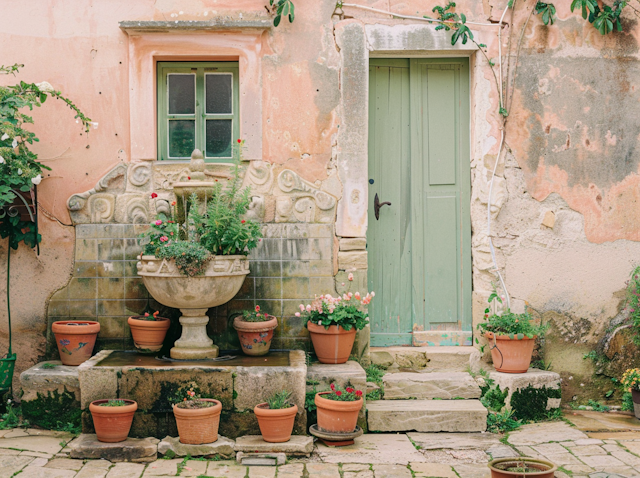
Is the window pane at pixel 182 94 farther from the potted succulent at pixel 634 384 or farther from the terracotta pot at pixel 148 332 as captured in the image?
the potted succulent at pixel 634 384

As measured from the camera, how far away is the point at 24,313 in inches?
209

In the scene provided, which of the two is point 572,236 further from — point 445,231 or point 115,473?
point 115,473

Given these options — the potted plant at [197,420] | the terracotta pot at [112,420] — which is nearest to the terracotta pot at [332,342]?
the potted plant at [197,420]

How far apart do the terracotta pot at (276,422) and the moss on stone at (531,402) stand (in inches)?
71.3

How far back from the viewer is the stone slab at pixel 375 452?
4168mm

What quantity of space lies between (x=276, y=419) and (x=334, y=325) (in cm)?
96

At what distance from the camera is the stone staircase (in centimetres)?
480

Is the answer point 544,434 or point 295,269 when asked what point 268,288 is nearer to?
point 295,269

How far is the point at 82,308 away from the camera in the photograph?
5309 mm

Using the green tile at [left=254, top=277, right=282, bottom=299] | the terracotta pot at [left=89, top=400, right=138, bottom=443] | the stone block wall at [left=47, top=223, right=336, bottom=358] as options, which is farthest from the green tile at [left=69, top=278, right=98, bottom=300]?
the green tile at [left=254, top=277, right=282, bottom=299]

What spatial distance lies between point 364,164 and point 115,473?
300cm

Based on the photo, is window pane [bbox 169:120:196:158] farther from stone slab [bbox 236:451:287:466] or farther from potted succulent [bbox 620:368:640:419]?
potted succulent [bbox 620:368:640:419]

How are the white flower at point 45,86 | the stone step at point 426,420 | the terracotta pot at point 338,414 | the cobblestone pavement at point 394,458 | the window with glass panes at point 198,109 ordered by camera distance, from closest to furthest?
1. the cobblestone pavement at point 394,458
2. the terracotta pot at point 338,414
3. the stone step at point 426,420
4. the white flower at point 45,86
5. the window with glass panes at point 198,109

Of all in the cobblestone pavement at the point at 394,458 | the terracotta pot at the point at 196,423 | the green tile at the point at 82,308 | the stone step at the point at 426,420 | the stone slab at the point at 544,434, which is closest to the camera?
the cobblestone pavement at the point at 394,458
